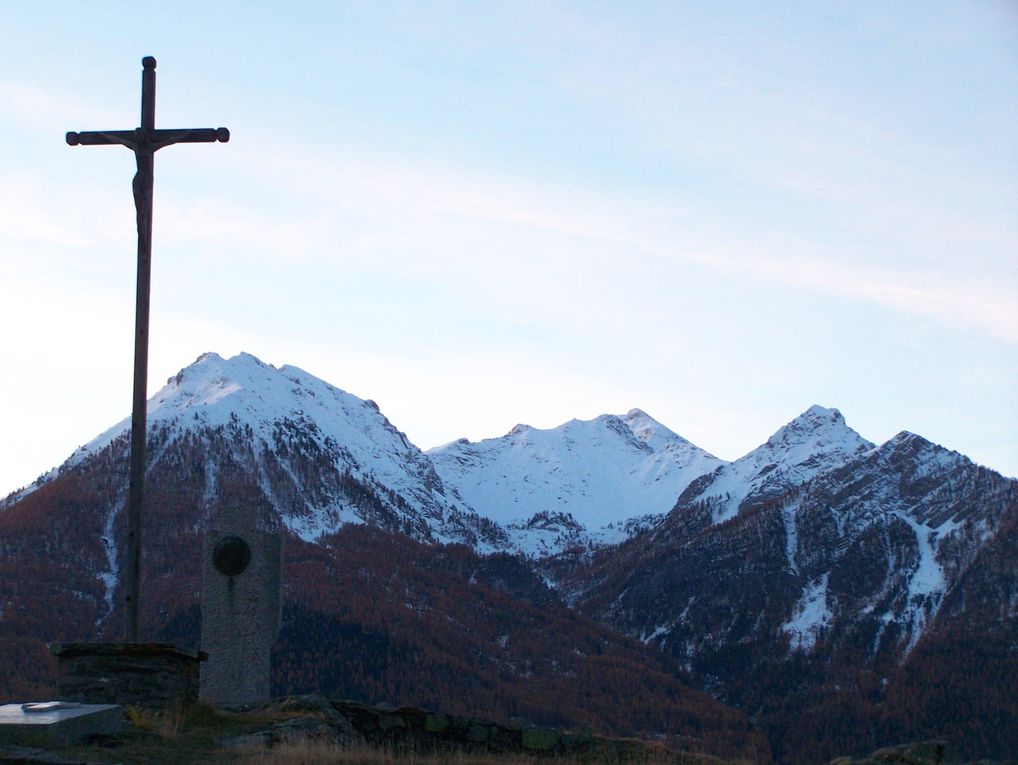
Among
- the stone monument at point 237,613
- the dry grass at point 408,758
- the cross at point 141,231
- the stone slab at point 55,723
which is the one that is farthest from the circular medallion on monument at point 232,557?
the stone slab at point 55,723

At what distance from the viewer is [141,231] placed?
81.8 ft

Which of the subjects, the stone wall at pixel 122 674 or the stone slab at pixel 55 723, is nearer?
the stone slab at pixel 55 723

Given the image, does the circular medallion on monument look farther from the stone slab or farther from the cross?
the stone slab

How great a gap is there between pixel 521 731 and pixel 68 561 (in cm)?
16543

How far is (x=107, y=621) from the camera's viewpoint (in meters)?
162

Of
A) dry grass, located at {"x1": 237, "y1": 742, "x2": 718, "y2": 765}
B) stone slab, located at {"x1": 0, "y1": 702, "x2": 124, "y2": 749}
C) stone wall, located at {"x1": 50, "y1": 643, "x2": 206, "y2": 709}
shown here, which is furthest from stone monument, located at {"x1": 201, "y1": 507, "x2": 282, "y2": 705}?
stone slab, located at {"x1": 0, "y1": 702, "x2": 124, "y2": 749}

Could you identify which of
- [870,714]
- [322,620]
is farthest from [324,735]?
[870,714]

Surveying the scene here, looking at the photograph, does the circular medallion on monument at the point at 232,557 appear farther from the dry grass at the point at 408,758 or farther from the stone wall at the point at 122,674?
the dry grass at the point at 408,758

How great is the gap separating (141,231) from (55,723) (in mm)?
9787

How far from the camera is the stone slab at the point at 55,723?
17438 millimetres

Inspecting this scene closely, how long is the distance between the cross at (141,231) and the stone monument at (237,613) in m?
2.31

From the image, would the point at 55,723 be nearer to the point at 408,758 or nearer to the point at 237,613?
the point at 408,758

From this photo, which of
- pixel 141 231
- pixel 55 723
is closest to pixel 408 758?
pixel 55 723

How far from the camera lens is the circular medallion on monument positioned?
2664 centimetres
